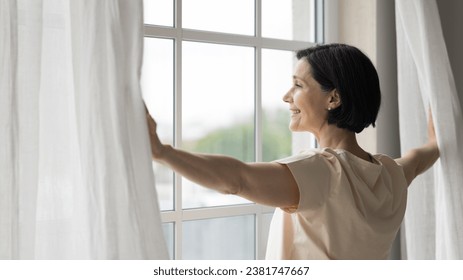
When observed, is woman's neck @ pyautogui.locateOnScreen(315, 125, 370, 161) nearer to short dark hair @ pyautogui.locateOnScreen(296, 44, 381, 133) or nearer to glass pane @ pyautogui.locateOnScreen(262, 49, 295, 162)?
short dark hair @ pyautogui.locateOnScreen(296, 44, 381, 133)

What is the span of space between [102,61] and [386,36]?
1242 millimetres

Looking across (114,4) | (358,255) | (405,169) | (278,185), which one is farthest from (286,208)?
(114,4)

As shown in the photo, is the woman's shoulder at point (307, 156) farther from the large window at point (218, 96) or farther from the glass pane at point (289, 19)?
the glass pane at point (289, 19)

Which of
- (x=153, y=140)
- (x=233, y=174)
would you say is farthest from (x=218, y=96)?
(x=153, y=140)

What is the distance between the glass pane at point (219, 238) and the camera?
1767 mm

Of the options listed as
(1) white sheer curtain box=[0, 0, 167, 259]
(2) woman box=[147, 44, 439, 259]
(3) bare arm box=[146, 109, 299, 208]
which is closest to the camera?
(1) white sheer curtain box=[0, 0, 167, 259]

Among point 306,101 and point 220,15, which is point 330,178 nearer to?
point 306,101

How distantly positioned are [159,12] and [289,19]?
21.0 inches

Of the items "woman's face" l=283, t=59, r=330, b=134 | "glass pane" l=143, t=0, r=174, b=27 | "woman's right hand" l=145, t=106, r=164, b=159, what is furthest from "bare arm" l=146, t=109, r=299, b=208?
"glass pane" l=143, t=0, r=174, b=27

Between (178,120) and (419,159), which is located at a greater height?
(178,120)

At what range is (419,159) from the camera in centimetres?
174

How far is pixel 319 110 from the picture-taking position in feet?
4.96

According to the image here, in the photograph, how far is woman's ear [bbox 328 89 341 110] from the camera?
149 cm

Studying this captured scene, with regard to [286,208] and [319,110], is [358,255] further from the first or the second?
[319,110]
